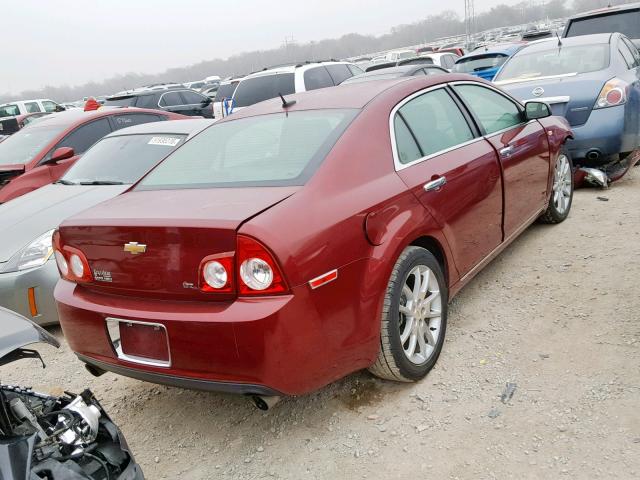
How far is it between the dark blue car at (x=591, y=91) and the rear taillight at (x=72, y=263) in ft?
16.1

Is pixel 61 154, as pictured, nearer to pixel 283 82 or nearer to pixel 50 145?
pixel 50 145

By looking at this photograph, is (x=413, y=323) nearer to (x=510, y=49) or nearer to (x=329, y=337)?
(x=329, y=337)

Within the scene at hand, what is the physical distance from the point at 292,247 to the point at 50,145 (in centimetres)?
506

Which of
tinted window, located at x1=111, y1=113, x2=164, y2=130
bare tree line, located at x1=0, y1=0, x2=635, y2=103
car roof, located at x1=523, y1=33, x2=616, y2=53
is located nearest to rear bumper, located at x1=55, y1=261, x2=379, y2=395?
tinted window, located at x1=111, y1=113, x2=164, y2=130

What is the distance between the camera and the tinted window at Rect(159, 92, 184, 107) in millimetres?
14898

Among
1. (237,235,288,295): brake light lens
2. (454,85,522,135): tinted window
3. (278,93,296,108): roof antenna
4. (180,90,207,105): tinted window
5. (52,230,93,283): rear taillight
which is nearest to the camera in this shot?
(237,235,288,295): brake light lens

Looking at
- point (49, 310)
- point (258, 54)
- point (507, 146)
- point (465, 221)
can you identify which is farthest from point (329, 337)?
point (258, 54)

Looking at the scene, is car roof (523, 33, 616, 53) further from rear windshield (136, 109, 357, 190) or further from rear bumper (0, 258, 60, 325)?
rear bumper (0, 258, 60, 325)

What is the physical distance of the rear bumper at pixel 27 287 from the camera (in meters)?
4.01

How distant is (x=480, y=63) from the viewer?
13492mm

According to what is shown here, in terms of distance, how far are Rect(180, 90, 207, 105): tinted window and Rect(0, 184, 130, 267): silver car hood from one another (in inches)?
430

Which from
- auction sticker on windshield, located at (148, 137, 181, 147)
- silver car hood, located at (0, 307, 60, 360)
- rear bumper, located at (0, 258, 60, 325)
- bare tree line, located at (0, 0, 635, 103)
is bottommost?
bare tree line, located at (0, 0, 635, 103)

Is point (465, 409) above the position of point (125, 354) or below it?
below

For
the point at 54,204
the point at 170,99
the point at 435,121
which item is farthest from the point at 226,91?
the point at 435,121
